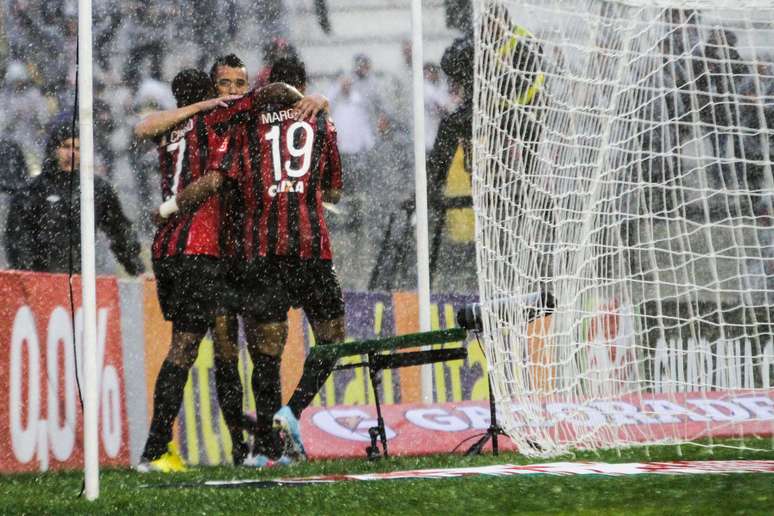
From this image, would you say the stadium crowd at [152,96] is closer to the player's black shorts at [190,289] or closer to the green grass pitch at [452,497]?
the player's black shorts at [190,289]

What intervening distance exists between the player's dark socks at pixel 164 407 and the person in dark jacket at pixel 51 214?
7.19ft

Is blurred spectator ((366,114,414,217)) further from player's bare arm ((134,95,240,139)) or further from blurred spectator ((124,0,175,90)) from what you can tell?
player's bare arm ((134,95,240,139))

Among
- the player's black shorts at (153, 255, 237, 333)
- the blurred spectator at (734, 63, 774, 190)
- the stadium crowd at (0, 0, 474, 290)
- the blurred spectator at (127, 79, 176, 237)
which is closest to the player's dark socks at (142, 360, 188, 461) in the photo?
the player's black shorts at (153, 255, 237, 333)

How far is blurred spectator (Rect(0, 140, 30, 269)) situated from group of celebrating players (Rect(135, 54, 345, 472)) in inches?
116

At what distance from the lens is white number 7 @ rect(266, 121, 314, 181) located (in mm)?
5770

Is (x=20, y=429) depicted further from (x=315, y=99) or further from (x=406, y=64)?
(x=406, y=64)

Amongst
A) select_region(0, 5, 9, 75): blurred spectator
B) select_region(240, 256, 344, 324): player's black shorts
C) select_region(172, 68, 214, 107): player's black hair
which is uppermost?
select_region(0, 5, 9, 75): blurred spectator

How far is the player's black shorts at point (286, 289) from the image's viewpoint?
18.6ft

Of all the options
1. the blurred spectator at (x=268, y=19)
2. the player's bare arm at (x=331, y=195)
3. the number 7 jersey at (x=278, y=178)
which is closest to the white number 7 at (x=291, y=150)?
the number 7 jersey at (x=278, y=178)

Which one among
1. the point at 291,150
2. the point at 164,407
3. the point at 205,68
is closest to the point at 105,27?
the point at 205,68

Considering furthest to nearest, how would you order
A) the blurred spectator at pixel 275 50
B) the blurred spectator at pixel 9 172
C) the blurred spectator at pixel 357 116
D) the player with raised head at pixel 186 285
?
the blurred spectator at pixel 275 50 < the blurred spectator at pixel 357 116 < the blurred spectator at pixel 9 172 < the player with raised head at pixel 186 285

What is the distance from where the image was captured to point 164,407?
5.40 metres

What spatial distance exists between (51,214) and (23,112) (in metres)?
2.01

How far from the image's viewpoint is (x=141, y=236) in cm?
932
